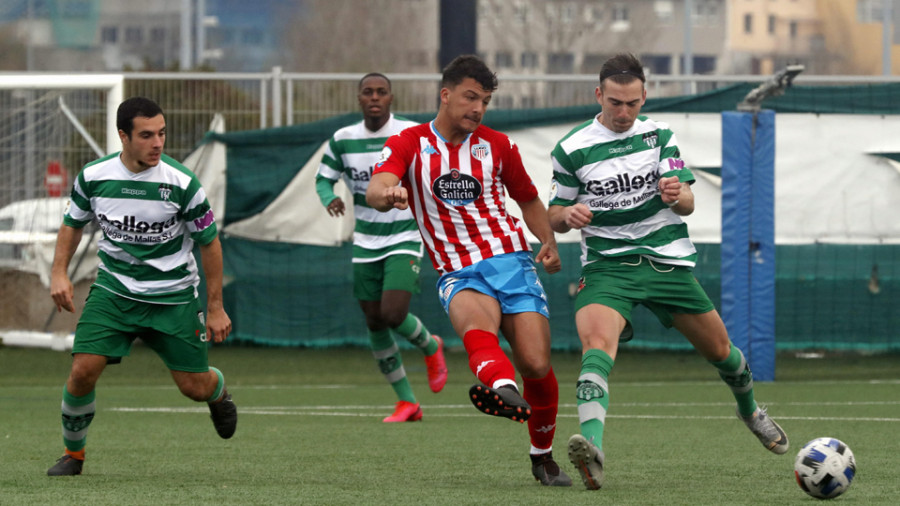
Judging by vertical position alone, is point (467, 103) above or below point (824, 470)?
above

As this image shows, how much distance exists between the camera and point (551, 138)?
48.1 ft

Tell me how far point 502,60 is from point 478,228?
4501 cm

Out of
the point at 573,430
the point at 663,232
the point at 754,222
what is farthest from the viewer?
the point at 754,222

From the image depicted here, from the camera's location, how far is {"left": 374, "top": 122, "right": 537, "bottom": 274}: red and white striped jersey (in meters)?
6.70

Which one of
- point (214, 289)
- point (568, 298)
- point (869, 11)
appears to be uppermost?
point (869, 11)

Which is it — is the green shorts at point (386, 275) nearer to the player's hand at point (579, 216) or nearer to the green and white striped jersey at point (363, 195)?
the green and white striped jersey at point (363, 195)

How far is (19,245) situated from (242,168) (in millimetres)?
2312

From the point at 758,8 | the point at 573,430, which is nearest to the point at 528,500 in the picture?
the point at 573,430

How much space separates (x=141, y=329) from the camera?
723 centimetres

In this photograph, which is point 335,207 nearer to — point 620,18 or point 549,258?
point 549,258

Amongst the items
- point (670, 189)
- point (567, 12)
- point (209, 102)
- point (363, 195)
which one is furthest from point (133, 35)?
point (670, 189)

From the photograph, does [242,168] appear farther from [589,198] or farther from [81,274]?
[589,198]

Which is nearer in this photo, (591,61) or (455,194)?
(455,194)

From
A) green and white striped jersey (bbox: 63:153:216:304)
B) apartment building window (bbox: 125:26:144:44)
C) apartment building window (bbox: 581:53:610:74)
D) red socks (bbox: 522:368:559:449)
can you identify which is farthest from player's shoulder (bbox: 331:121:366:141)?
apartment building window (bbox: 125:26:144:44)
